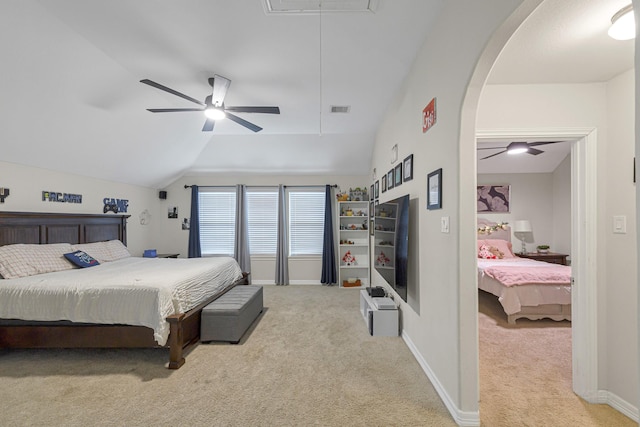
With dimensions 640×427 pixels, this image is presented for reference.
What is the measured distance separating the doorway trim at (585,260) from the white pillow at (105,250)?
5251 millimetres

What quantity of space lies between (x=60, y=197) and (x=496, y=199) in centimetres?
738

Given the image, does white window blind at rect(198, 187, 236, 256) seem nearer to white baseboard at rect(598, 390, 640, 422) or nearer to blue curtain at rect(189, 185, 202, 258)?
blue curtain at rect(189, 185, 202, 258)

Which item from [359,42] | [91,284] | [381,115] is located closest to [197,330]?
[91,284]

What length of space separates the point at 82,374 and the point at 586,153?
4449 mm

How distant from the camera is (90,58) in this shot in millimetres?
2527

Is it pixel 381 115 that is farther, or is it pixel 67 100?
pixel 381 115

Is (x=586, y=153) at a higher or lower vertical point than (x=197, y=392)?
higher

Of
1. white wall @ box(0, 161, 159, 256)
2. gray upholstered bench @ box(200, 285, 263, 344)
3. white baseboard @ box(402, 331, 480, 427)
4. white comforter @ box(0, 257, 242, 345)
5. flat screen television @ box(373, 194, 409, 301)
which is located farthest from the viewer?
white wall @ box(0, 161, 159, 256)

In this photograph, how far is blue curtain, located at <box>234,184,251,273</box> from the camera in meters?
5.61

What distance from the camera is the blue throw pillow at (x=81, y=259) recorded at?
130 inches

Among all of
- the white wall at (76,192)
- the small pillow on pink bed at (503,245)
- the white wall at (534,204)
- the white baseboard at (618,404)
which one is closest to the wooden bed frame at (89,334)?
the white wall at (76,192)

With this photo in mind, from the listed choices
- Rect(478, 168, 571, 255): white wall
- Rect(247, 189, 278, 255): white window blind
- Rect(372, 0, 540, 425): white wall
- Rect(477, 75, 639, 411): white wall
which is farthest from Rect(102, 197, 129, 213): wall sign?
Rect(478, 168, 571, 255): white wall

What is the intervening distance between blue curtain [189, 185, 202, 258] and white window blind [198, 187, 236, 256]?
0.17m

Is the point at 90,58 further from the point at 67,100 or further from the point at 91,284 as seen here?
the point at 91,284
